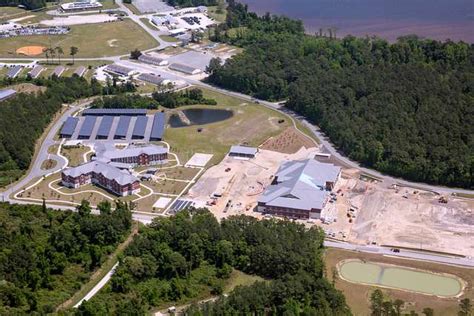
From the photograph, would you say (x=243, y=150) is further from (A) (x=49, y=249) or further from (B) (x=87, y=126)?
(A) (x=49, y=249)

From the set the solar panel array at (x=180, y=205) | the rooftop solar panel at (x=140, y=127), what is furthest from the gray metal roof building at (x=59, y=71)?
the solar panel array at (x=180, y=205)

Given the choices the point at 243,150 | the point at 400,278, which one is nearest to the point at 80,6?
the point at 243,150

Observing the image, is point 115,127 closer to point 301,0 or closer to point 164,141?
point 164,141

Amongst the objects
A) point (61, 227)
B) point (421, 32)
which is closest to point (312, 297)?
point (61, 227)

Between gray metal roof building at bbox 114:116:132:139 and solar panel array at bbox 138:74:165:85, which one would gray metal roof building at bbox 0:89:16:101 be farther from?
solar panel array at bbox 138:74:165:85

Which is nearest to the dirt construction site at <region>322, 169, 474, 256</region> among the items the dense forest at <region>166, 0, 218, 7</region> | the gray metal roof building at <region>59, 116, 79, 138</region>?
the gray metal roof building at <region>59, 116, 79, 138</region>

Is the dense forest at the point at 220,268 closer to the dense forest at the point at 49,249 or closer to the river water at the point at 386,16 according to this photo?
the dense forest at the point at 49,249
